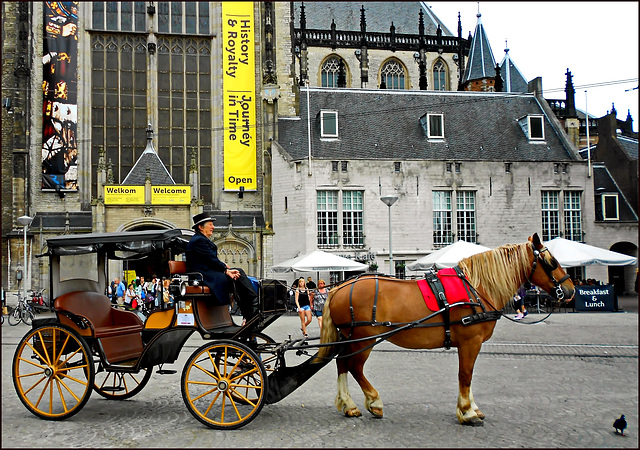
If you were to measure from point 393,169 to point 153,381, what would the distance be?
19267 mm

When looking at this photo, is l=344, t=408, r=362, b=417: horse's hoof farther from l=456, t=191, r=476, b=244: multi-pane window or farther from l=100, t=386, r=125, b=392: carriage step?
l=456, t=191, r=476, b=244: multi-pane window

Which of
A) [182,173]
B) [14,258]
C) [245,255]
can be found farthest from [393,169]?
[14,258]

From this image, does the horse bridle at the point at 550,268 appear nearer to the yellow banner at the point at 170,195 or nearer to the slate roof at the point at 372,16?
the yellow banner at the point at 170,195

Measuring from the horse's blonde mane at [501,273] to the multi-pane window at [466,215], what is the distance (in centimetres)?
2090

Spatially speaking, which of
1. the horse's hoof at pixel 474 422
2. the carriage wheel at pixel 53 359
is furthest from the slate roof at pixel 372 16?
the horse's hoof at pixel 474 422

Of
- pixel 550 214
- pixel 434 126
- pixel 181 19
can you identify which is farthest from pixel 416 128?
pixel 181 19

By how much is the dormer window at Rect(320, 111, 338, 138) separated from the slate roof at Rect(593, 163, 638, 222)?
45.9 feet

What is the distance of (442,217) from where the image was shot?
1069 inches

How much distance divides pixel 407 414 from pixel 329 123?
23055 millimetres

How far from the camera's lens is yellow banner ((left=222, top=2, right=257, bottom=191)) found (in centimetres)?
3045

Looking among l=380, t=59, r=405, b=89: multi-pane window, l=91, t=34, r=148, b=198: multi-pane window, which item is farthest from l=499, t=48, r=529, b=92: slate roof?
l=91, t=34, r=148, b=198: multi-pane window

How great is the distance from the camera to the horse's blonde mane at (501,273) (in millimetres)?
6469

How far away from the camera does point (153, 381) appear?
889 cm

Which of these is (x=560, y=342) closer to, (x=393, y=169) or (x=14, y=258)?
(x=393, y=169)
